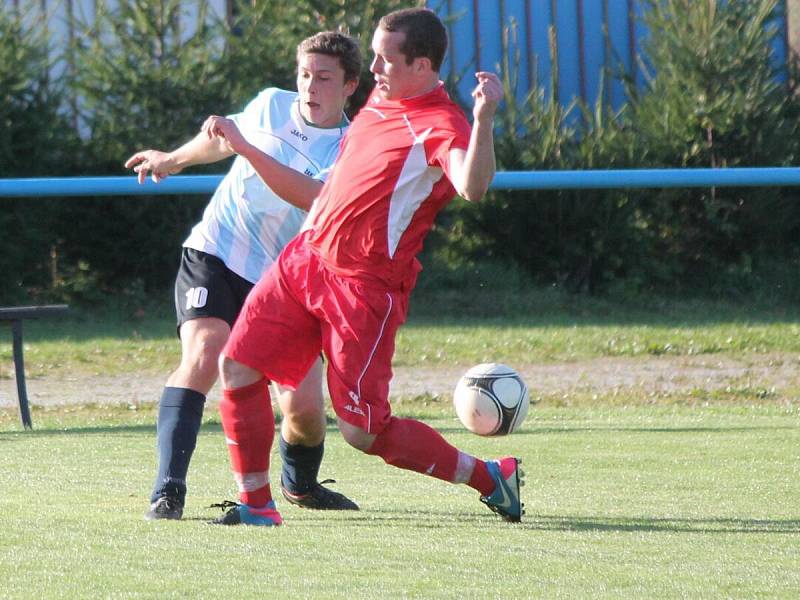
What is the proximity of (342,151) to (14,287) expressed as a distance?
10270mm

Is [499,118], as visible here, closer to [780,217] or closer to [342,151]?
[780,217]

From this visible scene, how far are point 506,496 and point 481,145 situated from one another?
4.72 ft

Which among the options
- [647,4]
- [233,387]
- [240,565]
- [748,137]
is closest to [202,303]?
[233,387]

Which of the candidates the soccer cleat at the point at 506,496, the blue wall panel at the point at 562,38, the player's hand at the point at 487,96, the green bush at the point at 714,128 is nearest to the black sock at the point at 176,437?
the soccer cleat at the point at 506,496

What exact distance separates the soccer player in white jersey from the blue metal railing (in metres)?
3.82

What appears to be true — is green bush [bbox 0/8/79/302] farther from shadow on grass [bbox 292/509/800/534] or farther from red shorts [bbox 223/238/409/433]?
red shorts [bbox 223/238/409/433]

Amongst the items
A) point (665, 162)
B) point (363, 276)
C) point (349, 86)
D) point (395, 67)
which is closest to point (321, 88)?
point (349, 86)

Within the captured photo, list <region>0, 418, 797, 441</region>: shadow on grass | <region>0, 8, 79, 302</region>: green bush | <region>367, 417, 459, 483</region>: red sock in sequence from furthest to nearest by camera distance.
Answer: <region>0, 8, 79, 302</region>: green bush → <region>0, 418, 797, 441</region>: shadow on grass → <region>367, 417, 459, 483</region>: red sock

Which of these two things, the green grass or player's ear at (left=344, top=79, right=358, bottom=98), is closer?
the green grass

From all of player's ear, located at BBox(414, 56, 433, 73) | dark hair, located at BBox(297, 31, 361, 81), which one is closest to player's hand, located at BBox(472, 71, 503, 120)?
player's ear, located at BBox(414, 56, 433, 73)

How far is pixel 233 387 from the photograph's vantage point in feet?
17.5

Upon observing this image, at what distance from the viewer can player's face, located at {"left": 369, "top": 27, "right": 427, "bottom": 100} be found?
5.23 meters

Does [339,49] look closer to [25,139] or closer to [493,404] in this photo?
[493,404]

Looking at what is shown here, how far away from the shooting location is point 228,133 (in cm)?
541
